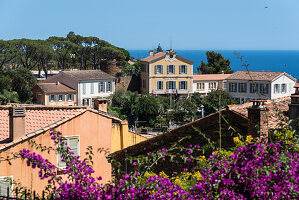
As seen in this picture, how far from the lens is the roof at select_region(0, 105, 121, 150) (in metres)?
13.8

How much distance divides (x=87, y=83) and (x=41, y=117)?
5308cm

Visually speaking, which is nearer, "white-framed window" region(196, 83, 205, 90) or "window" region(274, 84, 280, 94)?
"window" region(274, 84, 280, 94)

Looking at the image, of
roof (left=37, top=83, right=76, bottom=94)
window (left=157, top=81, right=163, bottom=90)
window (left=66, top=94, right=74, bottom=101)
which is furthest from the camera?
window (left=157, top=81, right=163, bottom=90)


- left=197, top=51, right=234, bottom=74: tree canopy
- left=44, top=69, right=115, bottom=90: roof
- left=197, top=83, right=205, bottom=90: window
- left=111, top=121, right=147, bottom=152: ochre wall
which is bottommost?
left=111, top=121, right=147, bottom=152: ochre wall

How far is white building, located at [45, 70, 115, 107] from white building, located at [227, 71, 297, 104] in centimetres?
1556

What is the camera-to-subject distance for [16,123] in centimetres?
1287

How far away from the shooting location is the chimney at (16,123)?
1275 cm

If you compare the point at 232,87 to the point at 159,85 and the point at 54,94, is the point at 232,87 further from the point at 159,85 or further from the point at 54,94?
the point at 54,94

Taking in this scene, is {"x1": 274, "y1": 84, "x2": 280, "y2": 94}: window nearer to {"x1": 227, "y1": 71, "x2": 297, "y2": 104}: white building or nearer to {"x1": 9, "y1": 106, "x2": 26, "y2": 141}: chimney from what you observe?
{"x1": 227, "y1": 71, "x2": 297, "y2": 104}: white building

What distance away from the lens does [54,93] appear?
6278cm

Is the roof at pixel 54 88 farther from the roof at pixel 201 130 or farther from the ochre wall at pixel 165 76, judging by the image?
the roof at pixel 201 130

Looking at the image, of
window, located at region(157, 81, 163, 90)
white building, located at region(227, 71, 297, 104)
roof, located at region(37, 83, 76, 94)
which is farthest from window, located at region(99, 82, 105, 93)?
white building, located at region(227, 71, 297, 104)

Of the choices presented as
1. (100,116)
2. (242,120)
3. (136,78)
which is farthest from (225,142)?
(136,78)

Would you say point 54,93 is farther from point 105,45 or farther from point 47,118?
point 47,118
